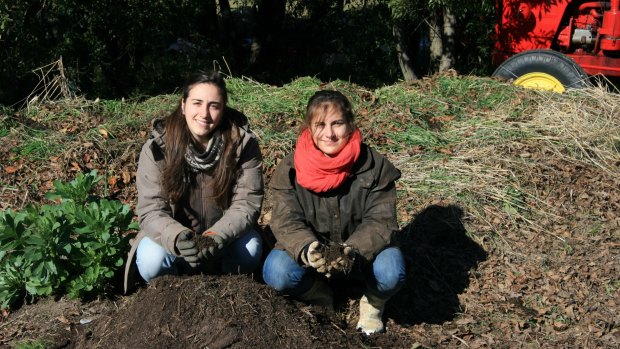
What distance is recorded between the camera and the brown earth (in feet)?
11.4

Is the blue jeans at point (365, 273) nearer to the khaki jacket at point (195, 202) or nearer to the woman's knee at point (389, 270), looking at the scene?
the woman's knee at point (389, 270)

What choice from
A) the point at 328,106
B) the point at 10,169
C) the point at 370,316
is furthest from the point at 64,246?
the point at 10,169

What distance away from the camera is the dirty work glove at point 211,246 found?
359cm

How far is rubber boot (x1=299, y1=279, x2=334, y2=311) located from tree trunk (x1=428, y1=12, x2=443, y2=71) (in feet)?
18.4

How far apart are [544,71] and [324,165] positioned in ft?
14.3

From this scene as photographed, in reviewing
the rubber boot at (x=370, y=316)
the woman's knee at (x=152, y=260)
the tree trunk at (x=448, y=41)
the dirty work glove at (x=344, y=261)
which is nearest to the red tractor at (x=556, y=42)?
the tree trunk at (x=448, y=41)

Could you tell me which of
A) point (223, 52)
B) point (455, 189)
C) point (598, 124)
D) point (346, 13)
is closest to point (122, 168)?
point (455, 189)

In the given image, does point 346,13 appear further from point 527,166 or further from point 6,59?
point 527,166

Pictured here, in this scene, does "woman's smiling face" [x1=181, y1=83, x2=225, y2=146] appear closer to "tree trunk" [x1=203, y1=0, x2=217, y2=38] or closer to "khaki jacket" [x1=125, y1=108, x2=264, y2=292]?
"khaki jacket" [x1=125, y1=108, x2=264, y2=292]

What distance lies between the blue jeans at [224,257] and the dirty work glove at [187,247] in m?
0.19

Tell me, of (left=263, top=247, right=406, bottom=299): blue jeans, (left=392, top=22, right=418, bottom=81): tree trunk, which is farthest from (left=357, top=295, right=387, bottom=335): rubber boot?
(left=392, top=22, right=418, bottom=81): tree trunk

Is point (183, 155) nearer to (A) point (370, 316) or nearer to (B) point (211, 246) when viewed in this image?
(B) point (211, 246)

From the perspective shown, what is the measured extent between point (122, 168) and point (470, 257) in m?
2.53

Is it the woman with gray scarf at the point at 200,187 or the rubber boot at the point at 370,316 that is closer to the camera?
the woman with gray scarf at the point at 200,187
